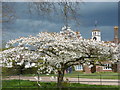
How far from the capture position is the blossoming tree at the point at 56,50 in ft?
15.1

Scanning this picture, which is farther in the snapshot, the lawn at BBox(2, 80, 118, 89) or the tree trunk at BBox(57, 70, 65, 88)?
the lawn at BBox(2, 80, 118, 89)

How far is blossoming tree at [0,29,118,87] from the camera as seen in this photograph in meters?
4.60

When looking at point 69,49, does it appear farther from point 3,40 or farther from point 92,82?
point 92,82

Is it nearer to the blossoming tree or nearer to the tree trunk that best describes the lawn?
the tree trunk

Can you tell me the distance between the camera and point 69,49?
4656 millimetres

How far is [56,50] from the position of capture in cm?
456

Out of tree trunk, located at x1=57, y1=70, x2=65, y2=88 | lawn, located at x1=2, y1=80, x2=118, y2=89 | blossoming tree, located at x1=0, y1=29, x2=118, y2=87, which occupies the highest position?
blossoming tree, located at x1=0, y1=29, x2=118, y2=87

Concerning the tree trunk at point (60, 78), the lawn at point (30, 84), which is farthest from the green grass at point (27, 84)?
the tree trunk at point (60, 78)

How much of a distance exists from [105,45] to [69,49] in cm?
62

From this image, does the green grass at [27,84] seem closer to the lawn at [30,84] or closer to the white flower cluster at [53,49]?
the lawn at [30,84]

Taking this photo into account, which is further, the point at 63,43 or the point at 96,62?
the point at 96,62

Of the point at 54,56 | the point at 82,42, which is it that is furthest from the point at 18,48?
the point at 82,42

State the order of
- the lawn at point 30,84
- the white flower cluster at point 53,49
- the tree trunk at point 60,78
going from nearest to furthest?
the white flower cluster at point 53,49
the tree trunk at point 60,78
the lawn at point 30,84

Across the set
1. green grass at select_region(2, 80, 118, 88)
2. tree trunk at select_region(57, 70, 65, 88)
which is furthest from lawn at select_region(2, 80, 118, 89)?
tree trunk at select_region(57, 70, 65, 88)
